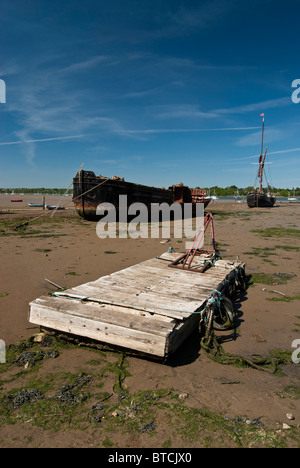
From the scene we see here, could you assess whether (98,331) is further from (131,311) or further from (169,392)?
(169,392)

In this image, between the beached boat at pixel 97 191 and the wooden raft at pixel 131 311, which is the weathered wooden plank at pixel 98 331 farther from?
the beached boat at pixel 97 191

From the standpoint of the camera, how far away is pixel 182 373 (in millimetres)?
3564

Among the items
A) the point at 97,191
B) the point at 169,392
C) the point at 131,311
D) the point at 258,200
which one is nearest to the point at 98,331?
the point at 131,311

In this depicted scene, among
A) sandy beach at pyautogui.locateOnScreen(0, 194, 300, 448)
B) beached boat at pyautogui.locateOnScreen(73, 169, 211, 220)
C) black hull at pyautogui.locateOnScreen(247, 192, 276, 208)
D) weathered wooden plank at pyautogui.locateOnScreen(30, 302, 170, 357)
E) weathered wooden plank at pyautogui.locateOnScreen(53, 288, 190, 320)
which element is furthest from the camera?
black hull at pyautogui.locateOnScreen(247, 192, 276, 208)

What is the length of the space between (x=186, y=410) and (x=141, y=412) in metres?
0.45

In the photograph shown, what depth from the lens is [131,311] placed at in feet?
13.9

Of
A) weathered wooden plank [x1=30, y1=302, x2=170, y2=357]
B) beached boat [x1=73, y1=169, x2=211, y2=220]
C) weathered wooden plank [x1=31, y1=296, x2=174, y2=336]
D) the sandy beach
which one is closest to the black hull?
beached boat [x1=73, y1=169, x2=211, y2=220]

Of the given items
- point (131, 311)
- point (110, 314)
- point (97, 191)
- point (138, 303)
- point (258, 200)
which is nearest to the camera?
point (110, 314)

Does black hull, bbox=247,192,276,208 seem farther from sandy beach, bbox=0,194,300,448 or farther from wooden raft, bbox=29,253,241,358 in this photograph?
wooden raft, bbox=29,253,241,358

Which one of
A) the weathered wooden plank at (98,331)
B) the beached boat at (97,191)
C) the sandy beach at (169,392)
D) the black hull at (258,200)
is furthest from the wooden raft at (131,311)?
the black hull at (258,200)

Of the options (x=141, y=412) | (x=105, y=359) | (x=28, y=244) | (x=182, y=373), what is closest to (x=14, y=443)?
(x=141, y=412)

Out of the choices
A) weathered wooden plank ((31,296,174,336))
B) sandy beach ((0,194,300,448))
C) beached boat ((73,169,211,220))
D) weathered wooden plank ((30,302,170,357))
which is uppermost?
beached boat ((73,169,211,220))

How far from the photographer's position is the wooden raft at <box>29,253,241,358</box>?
144 inches

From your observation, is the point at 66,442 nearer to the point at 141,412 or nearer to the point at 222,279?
the point at 141,412
